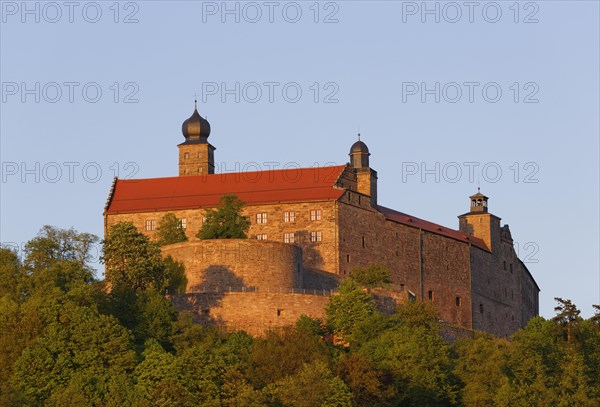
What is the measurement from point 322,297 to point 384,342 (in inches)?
250

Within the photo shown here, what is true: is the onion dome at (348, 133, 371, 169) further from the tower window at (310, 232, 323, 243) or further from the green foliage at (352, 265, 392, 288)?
the green foliage at (352, 265, 392, 288)

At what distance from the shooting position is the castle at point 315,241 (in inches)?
4055

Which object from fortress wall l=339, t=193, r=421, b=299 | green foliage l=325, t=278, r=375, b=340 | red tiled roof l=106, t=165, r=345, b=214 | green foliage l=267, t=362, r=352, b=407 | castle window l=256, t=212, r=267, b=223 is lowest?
green foliage l=267, t=362, r=352, b=407

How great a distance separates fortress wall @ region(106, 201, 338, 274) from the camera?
112 metres

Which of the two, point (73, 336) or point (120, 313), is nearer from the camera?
point (73, 336)

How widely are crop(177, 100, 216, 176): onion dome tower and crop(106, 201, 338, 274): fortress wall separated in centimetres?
1134

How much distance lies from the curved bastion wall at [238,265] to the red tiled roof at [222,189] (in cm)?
1107

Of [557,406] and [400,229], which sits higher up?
[400,229]

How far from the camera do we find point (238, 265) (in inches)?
4043

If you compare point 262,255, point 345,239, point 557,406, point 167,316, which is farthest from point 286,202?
point 557,406

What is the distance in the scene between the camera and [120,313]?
317 ft

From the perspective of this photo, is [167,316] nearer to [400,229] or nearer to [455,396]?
[455,396]

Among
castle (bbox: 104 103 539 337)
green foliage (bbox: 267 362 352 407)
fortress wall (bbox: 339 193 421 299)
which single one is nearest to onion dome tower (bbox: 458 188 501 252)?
castle (bbox: 104 103 539 337)

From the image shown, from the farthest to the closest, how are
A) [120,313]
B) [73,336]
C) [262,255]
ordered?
[262,255] → [120,313] → [73,336]
